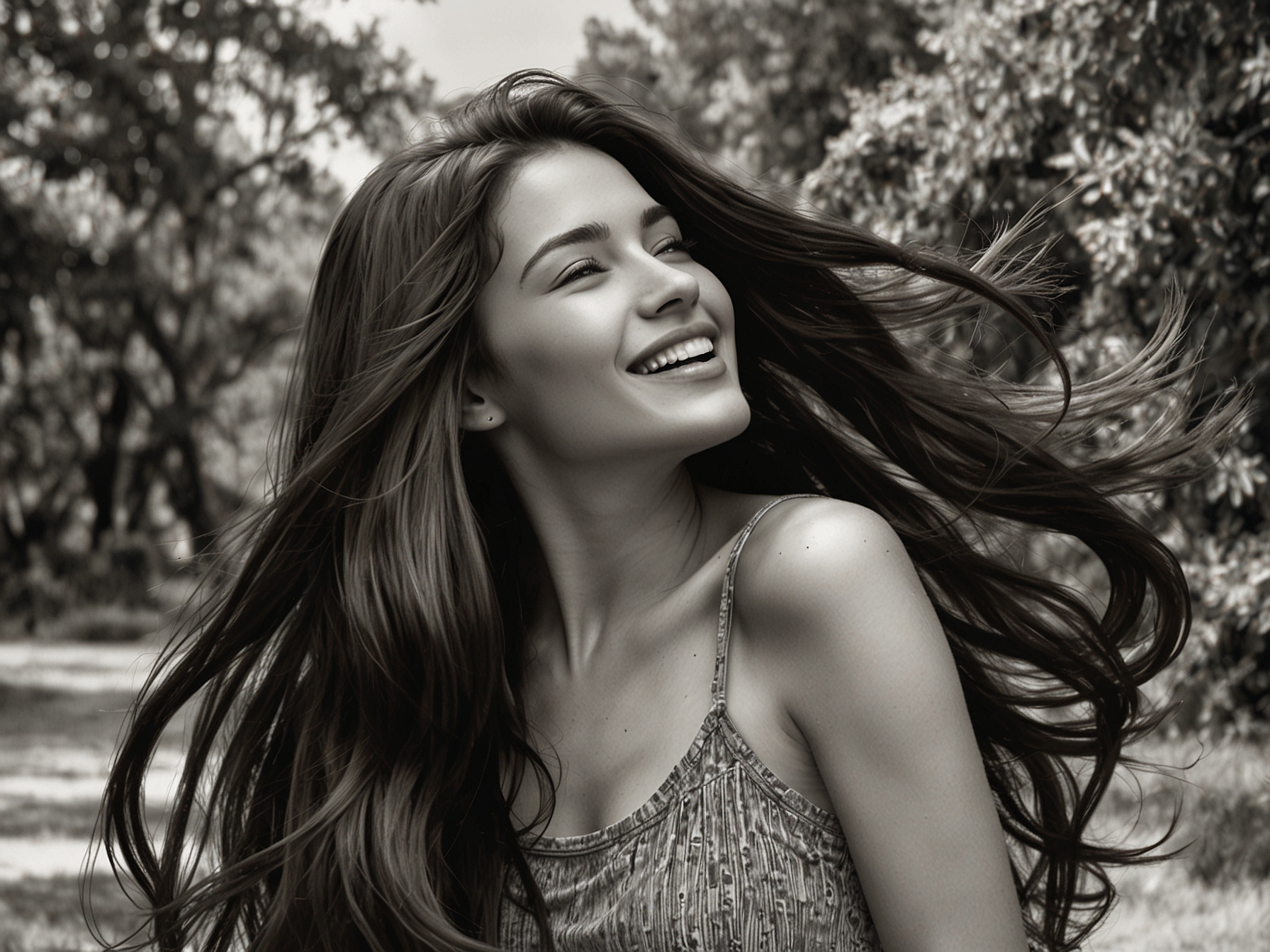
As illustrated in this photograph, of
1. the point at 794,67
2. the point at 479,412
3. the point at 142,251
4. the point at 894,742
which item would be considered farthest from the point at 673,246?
the point at 142,251

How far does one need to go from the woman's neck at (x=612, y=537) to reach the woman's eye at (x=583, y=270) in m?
0.33

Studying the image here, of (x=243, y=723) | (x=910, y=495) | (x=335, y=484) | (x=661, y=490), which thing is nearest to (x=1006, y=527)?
(x=910, y=495)

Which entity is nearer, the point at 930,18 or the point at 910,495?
the point at 910,495

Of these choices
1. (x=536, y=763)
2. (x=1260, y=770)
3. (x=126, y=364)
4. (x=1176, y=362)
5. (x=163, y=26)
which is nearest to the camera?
(x=536, y=763)

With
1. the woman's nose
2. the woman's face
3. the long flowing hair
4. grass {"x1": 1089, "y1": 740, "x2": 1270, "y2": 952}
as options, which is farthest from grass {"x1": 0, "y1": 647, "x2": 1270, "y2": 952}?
the woman's nose

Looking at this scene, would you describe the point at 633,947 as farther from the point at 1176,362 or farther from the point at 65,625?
the point at 65,625

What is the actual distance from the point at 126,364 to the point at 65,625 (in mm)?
5304

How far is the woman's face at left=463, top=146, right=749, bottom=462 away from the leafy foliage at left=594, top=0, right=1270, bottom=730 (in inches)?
54.0

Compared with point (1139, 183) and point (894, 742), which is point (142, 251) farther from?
point (894, 742)

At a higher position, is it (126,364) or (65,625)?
(126,364)

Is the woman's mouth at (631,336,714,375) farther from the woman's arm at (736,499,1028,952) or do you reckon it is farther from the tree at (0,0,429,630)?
the tree at (0,0,429,630)

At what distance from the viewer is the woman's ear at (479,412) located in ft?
8.28

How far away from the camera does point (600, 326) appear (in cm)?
226

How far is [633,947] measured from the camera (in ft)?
6.91
